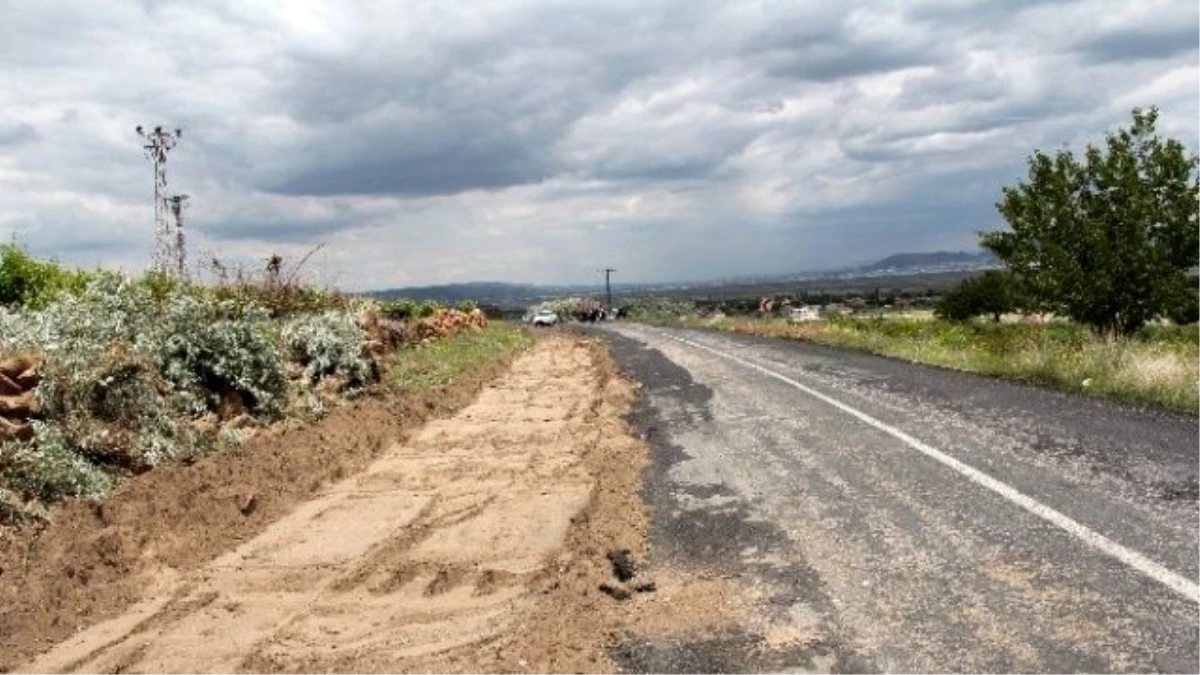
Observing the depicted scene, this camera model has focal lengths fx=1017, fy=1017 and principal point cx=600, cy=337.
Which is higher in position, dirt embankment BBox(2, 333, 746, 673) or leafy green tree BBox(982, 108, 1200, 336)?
leafy green tree BBox(982, 108, 1200, 336)

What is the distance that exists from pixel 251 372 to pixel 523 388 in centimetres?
776

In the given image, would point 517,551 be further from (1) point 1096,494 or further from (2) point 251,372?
(2) point 251,372

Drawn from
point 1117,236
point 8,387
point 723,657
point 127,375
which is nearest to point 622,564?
point 723,657

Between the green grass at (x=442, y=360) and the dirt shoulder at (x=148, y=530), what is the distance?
5412mm

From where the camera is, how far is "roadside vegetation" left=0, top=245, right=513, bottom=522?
9008 mm

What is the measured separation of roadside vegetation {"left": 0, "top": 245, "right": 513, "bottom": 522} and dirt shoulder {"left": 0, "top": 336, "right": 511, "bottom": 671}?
0.37 meters

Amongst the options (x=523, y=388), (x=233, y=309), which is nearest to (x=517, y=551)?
(x=233, y=309)

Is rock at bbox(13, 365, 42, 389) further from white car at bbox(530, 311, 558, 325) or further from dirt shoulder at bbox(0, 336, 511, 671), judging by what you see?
white car at bbox(530, 311, 558, 325)

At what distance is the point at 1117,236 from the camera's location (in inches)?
976

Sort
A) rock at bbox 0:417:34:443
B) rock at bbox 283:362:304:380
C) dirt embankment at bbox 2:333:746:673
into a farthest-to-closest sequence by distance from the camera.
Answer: rock at bbox 283:362:304:380 → rock at bbox 0:417:34:443 → dirt embankment at bbox 2:333:746:673

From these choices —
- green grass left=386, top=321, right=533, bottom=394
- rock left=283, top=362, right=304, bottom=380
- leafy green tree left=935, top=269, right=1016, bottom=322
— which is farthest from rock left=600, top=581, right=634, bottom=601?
leafy green tree left=935, top=269, right=1016, bottom=322

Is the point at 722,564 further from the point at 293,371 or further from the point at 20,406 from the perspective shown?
the point at 293,371

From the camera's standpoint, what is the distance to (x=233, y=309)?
14188 mm

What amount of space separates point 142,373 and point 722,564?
6849 millimetres
